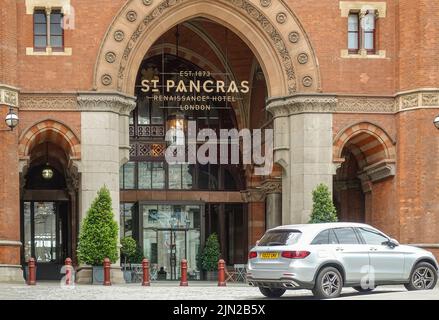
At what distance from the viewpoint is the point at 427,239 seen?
34.6 m

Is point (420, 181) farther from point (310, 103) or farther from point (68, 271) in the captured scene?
point (68, 271)

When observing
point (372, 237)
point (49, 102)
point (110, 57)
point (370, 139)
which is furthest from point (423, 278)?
point (49, 102)

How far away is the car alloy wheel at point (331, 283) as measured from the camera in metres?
22.9

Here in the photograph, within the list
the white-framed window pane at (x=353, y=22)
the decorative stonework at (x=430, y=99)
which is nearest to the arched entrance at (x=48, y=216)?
the white-framed window pane at (x=353, y=22)

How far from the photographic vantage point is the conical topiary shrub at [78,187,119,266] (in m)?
33.4

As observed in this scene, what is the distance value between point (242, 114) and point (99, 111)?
11736 millimetres

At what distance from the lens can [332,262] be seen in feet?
75.2

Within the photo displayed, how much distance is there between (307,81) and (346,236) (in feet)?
42.7

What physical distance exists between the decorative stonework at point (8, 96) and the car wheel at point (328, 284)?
1438 centimetres

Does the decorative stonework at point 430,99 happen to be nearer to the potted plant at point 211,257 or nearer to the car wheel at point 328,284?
the potted plant at point 211,257

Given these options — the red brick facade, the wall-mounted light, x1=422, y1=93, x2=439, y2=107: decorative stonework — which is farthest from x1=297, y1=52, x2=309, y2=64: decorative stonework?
the wall-mounted light

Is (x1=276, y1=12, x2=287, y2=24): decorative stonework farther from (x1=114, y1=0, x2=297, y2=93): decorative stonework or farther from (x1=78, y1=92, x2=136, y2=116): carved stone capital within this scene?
(x1=78, y1=92, x2=136, y2=116): carved stone capital
